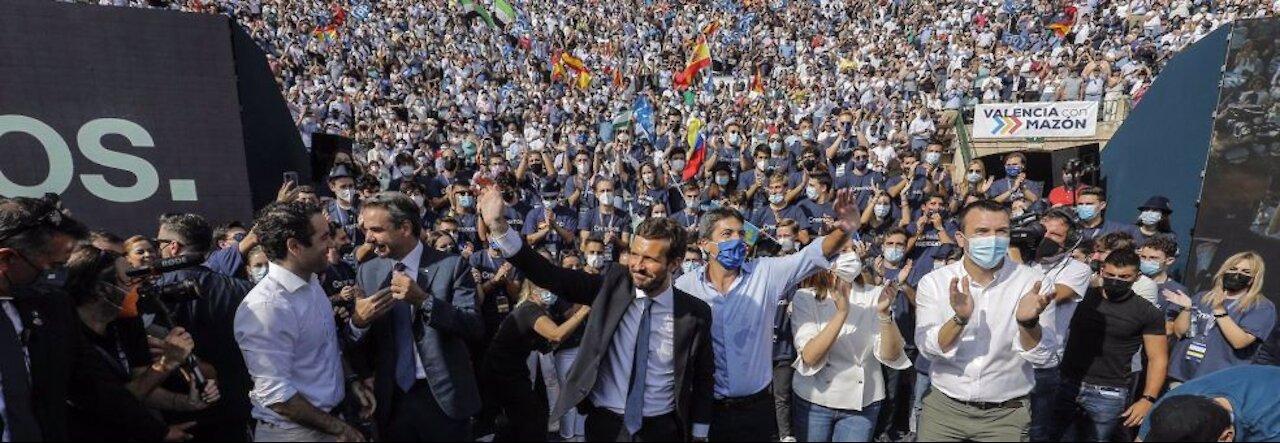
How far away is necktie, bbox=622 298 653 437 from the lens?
3080 mm

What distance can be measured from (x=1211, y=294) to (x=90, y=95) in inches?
336

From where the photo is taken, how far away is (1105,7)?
22.1 metres

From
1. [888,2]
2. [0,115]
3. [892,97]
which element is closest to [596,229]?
[0,115]

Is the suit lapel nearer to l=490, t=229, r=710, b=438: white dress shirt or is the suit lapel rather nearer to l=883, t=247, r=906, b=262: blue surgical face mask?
l=490, t=229, r=710, b=438: white dress shirt

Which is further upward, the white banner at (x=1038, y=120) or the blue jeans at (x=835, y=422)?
the white banner at (x=1038, y=120)

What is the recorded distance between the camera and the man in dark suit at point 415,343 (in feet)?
10.5

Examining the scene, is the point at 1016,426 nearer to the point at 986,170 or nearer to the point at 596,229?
the point at 596,229

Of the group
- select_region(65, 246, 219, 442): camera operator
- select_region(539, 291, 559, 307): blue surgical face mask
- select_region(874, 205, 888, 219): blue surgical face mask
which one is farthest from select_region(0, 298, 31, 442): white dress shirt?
select_region(874, 205, 888, 219): blue surgical face mask

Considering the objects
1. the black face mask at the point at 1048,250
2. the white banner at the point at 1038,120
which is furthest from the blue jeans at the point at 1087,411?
the white banner at the point at 1038,120

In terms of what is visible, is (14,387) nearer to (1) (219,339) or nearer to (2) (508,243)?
(1) (219,339)

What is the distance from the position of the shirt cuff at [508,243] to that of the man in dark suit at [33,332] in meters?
1.58

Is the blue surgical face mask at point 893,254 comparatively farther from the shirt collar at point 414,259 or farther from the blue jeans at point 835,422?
the shirt collar at point 414,259

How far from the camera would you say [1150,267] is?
5.32 meters

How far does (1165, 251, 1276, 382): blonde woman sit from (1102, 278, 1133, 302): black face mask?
0.92m
